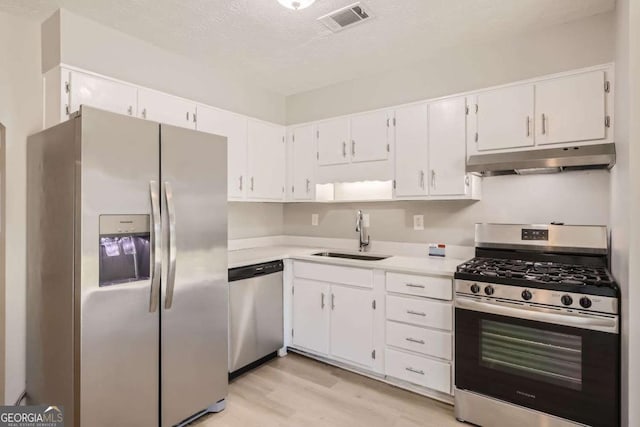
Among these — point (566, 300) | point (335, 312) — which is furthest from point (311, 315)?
point (566, 300)

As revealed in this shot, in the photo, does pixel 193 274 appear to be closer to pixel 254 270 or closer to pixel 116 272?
pixel 116 272

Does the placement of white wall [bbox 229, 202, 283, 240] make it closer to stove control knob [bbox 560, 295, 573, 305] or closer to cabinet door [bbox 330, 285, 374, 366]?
cabinet door [bbox 330, 285, 374, 366]

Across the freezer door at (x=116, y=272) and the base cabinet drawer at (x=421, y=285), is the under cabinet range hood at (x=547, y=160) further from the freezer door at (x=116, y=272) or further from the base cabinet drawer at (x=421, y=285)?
the freezer door at (x=116, y=272)

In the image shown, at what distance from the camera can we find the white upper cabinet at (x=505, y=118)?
2402 mm

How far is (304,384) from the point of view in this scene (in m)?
2.62

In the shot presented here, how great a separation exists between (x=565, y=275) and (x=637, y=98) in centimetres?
100

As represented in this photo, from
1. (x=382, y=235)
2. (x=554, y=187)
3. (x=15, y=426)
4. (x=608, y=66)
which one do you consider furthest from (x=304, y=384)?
(x=608, y=66)

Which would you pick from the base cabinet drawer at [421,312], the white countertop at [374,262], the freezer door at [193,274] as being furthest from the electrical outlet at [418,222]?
the freezer door at [193,274]

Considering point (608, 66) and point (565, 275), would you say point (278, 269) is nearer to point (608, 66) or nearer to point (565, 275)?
point (565, 275)

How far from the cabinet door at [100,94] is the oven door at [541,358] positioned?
2.58m

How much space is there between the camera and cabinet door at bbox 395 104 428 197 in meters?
2.82

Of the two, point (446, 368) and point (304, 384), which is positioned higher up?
point (446, 368)

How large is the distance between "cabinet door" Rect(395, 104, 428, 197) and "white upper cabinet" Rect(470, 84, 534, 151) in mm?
403

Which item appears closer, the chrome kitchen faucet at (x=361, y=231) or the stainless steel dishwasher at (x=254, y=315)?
the stainless steel dishwasher at (x=254, y=315)
